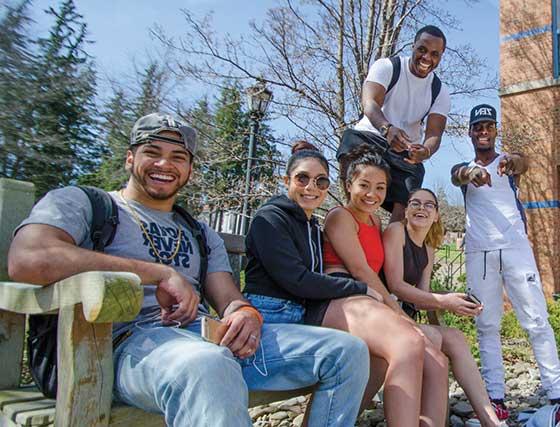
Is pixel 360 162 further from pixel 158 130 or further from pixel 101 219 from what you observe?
pixel 101 219

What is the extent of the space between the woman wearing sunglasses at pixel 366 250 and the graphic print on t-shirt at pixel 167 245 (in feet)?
2.04

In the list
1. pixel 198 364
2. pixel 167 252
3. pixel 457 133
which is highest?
Answer: pixel 457 133

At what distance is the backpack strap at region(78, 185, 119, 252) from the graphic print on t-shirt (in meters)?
0.14

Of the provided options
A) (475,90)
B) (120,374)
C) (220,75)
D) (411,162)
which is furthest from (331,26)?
(120,374)

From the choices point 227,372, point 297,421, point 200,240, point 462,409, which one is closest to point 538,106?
point 462,409

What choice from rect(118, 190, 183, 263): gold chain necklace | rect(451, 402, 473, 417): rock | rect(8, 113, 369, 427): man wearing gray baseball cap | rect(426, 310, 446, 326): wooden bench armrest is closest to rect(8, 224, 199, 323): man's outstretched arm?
rect(8, 113, 369, 427): man wearing gray baseball cap

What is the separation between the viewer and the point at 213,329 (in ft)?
5.66

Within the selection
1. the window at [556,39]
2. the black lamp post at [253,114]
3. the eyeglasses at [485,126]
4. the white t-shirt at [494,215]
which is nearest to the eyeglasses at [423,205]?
the white t-shirt at [494,215]

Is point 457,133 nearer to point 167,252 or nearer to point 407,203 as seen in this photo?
point 407,203

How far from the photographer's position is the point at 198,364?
4.66 feet

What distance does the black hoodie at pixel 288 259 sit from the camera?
7.25 ft

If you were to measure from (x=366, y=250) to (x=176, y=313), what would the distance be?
1185mm

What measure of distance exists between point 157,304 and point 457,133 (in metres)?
6.98

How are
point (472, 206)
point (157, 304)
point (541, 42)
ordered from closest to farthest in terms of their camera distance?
point (157, 304) < point (472, 206) < point (541, 42)
